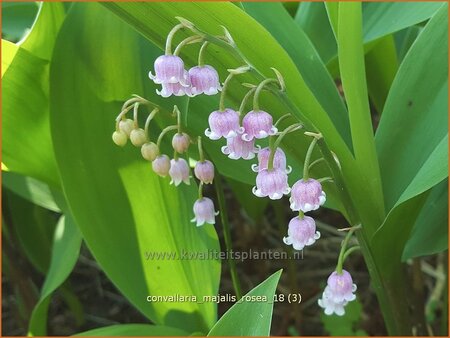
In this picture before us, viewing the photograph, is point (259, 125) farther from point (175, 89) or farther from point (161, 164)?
point (161, 164)

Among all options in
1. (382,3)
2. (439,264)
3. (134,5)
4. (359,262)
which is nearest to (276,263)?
(359,262)

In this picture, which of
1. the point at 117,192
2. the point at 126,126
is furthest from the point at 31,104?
the point at 126,126

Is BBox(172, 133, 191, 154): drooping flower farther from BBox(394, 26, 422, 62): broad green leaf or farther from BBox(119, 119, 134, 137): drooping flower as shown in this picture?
BBox(394, 26, 422, 62): broad green leaf

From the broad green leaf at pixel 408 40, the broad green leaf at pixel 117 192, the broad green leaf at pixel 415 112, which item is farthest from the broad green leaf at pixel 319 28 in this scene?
the broad green leaf at pixel 117 192

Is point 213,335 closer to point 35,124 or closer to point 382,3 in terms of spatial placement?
point 35,124

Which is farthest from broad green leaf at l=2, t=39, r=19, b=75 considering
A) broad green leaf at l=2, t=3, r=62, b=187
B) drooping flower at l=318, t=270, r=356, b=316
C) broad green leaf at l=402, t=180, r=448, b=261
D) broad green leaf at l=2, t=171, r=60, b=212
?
broad green leaf at l=402, t=180, r=448, b=261
